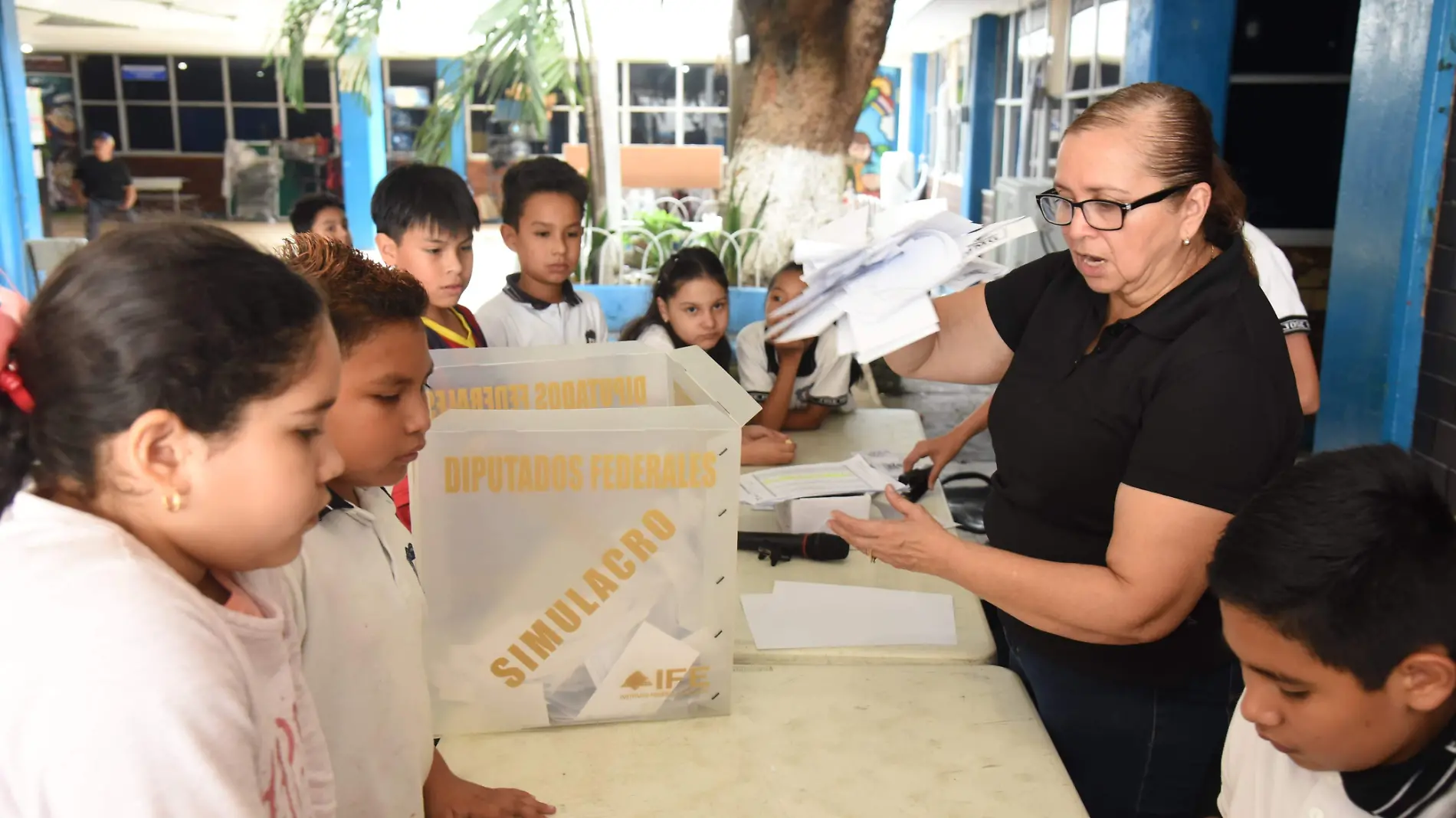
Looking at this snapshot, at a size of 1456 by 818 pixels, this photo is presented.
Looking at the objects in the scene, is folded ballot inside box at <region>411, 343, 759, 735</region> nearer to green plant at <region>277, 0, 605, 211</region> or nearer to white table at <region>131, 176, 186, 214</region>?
green plant at <region>277, 0, 605, 211</region>

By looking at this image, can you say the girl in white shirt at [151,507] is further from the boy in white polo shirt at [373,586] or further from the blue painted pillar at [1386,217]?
the blue painted pillar at [1386,217]

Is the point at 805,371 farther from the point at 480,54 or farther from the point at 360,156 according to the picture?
the point at 360,156

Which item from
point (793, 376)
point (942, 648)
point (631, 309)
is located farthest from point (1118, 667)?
point (631, 309)

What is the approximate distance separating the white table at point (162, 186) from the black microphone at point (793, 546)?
16828 mm

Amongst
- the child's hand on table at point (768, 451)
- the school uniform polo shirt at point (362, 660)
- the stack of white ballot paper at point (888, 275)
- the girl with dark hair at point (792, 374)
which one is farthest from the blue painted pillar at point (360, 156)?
the school uniform polo shirt at point (362, 660)

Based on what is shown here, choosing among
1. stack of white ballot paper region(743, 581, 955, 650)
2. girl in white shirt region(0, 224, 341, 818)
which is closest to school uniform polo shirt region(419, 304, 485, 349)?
stack of white ballot paper region(743, 581, 955, 650)

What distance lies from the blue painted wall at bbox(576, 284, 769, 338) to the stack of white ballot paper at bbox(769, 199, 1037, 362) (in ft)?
14.2

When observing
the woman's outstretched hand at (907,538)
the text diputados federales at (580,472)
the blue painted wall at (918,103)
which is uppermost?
the blue painted wall at (918,103)

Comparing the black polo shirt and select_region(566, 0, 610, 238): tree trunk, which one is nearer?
the black polo shirt

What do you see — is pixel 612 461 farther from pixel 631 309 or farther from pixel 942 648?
pixel 631 309

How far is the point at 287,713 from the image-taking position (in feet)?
2.64

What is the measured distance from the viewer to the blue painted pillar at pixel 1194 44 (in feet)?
14.2

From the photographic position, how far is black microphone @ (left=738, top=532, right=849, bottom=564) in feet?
5.63

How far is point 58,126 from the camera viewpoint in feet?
56.6
